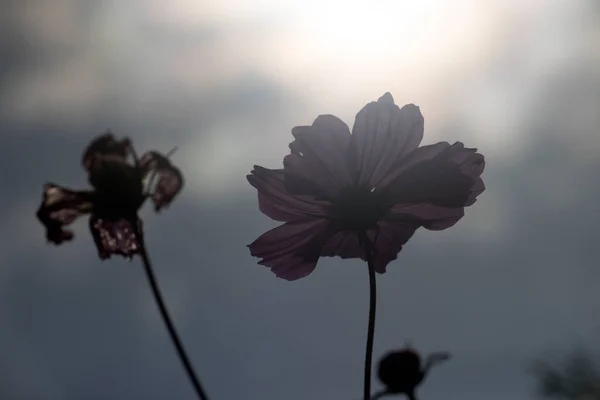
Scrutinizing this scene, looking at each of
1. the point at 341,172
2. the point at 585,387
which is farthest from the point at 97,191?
the point at 585,387

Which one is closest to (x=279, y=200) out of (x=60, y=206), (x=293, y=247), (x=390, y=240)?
(x=293, y=247)

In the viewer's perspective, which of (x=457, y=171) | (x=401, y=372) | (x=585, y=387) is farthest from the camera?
(x=585, y=387)

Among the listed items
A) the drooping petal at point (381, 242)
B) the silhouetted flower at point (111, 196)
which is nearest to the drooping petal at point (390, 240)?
the drooping petal at point (381, 242)

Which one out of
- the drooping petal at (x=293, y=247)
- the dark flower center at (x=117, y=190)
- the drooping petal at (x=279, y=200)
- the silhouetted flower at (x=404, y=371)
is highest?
the dark flower center at (x=117, y=190)

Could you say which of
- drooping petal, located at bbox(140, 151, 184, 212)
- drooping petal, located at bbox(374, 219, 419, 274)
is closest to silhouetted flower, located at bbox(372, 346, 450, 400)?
drooping petal, located at bbox(374, 219, 419, 274)

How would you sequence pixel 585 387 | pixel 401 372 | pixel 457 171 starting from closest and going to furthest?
pixel 457 171
pixel 401 372
pixel 585 387

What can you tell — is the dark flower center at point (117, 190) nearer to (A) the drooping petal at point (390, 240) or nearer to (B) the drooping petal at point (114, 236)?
(B) the drooping petal at point (114, 236)

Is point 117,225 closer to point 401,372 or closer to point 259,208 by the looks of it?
point 259,208
